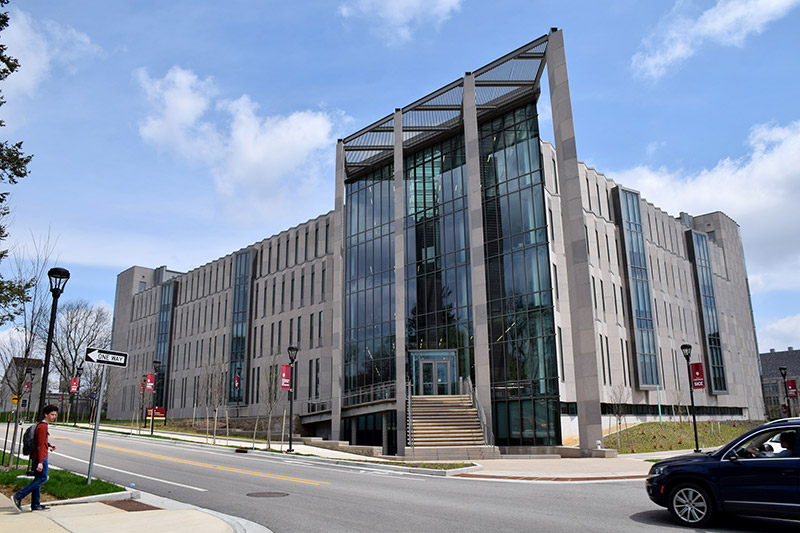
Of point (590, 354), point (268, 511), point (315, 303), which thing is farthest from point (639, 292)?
point (268, 511)

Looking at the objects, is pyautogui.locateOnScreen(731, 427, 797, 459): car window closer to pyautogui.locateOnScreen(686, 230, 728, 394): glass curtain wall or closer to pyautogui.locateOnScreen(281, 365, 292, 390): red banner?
pyautogui.locateOnScreen(281, 365, 292, 390): red banner

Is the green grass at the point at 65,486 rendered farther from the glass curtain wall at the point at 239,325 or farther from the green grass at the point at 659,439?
the glass curtain wall at the point at 239,325

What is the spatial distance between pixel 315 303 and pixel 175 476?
32670 millimetres

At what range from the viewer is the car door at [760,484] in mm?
7938

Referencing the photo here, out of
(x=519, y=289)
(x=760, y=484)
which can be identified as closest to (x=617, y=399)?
(x=519, y=289)

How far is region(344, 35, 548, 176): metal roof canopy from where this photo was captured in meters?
33.2

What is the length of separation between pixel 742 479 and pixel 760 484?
0.22m

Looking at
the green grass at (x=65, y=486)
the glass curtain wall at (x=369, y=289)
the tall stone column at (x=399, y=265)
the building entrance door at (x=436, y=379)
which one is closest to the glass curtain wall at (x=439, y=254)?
the tall stone column at (x=399, y=265)

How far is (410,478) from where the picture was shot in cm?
1639

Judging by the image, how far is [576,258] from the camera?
2830 centimetres

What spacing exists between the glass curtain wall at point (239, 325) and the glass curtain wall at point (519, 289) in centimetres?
3074

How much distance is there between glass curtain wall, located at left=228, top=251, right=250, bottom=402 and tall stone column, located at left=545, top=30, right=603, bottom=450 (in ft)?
119

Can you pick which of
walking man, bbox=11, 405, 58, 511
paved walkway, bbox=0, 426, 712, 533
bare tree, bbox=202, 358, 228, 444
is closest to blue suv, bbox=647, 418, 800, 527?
paved walkway, bbox=0, 426, 712, 533

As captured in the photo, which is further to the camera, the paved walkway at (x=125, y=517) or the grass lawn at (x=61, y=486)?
the grass lawn at (x=61, y=486)
